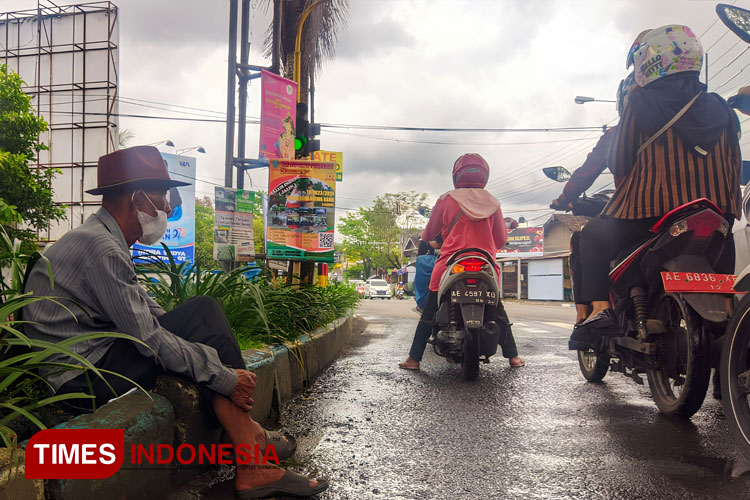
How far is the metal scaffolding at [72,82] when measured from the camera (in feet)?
72.0

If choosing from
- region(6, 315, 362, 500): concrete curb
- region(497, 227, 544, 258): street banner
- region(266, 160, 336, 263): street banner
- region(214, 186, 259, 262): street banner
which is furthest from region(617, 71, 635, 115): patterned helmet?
region(497, 227, 544, 258): street banner

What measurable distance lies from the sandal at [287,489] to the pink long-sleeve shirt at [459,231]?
294 cm

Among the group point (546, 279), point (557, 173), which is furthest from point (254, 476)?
point (546, 279)

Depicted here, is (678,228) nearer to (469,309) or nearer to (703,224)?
(703,224)

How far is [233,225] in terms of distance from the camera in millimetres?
6594

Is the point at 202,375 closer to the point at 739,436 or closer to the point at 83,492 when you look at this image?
the point at 83,492

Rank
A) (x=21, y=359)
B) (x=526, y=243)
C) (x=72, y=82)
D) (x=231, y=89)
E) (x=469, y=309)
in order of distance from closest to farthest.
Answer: (x=21, y=359), (x=469, y=309), (x=231, y=89), (x=72, y=82), (x=526, y=243)

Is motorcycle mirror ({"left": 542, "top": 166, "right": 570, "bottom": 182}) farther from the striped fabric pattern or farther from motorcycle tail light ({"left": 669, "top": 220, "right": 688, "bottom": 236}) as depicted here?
the striped fabric pattern

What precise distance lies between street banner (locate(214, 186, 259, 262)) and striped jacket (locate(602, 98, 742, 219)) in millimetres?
4537

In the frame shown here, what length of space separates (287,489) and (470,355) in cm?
260

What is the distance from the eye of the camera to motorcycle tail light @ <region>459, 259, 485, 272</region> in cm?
441

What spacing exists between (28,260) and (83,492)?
94cm

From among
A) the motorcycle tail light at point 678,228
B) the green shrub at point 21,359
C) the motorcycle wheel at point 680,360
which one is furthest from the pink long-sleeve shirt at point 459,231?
the green shrub at point 21,359

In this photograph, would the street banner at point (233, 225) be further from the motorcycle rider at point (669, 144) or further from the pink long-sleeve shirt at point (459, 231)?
the motorcycle rider at point (669, 144)
